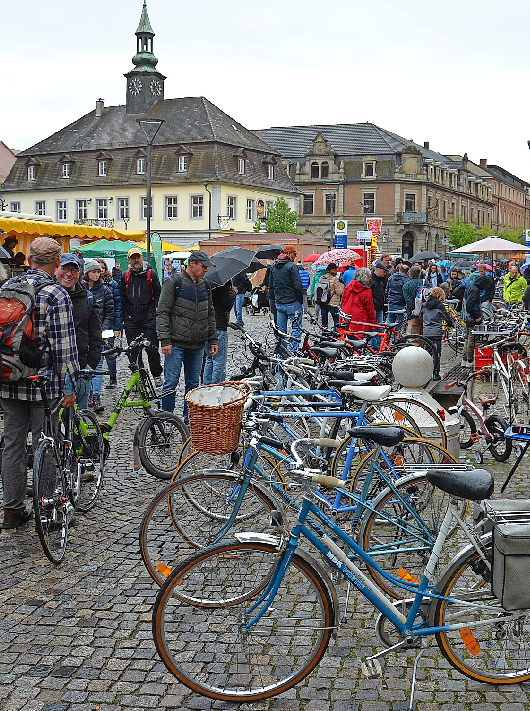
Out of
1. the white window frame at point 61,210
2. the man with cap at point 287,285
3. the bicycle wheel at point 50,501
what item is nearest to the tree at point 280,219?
the white window frame at point 61,210

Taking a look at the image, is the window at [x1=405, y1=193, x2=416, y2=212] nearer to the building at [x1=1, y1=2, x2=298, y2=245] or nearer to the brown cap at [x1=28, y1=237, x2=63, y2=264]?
the building at [x1=1, y1=2, x2=298, y2=245]

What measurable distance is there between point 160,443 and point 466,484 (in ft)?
14.7

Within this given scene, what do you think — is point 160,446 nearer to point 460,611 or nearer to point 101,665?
point 101,665

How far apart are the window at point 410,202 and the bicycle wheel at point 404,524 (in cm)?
8286

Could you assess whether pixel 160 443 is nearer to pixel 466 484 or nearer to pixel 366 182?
pixel 466 484

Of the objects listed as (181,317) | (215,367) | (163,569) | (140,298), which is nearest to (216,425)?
(163,569)

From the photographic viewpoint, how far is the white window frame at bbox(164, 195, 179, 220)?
67500 millimetres

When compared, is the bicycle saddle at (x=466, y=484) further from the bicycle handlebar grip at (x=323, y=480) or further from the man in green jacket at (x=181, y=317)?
the man in green jacket at (x=181, y=317)

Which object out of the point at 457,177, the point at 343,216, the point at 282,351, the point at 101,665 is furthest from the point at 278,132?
the point at 101,665

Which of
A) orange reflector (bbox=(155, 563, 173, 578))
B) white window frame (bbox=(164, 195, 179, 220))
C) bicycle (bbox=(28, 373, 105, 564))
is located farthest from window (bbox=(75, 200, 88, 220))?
orange reflector (bbox=(155, 563, 173, 578))

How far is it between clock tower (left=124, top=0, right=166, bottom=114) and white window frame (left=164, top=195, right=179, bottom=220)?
10419 mm

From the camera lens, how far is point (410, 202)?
280 feet

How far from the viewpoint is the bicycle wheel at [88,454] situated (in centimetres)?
664

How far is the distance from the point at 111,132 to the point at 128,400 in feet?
225
